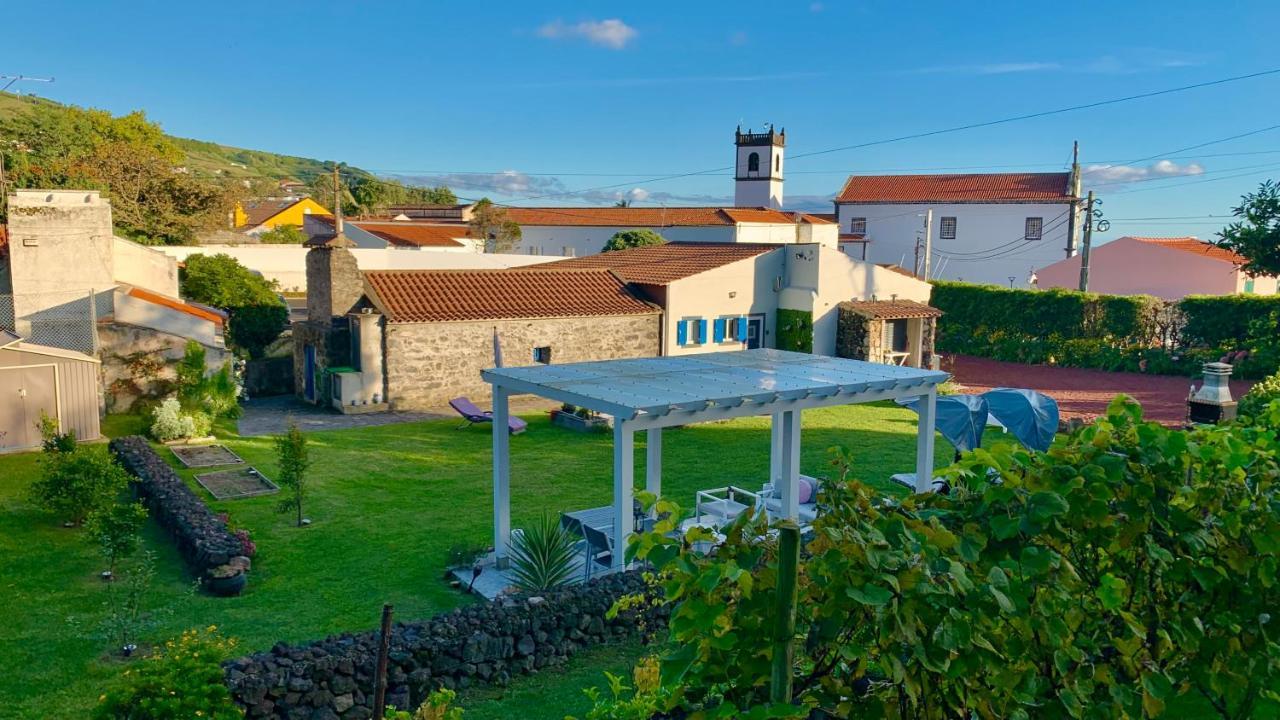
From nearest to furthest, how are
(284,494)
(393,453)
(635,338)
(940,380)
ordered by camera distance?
(940,380) → (284,494) → (393,453) → (635,338)

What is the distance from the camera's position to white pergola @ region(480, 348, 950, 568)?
37.3ft

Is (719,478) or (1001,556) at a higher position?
(1001,556)

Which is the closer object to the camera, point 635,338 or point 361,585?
point 361,585

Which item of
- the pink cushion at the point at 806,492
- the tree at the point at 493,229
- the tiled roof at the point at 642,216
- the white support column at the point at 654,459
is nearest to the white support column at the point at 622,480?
the white support column at the point at 654,459

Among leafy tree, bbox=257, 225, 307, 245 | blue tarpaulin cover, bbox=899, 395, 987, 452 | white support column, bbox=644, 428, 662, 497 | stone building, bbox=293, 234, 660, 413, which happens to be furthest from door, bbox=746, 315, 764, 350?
leafy tree, bbox=257, 225, 307, 245

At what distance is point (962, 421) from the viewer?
52.7 feet

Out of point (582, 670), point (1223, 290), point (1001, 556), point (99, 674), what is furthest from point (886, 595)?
point (1223, 290)

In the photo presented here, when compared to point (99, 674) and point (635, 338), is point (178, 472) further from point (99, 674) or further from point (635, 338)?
point (635, 338)

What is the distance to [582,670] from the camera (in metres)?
9.77

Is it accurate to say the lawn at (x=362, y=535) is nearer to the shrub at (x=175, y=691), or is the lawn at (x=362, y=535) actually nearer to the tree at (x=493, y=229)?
the shrub at (x=175, y=691)

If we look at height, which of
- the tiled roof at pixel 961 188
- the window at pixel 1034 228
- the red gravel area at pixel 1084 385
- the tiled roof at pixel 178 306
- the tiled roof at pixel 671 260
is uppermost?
the tiled roof at pixel 961 188

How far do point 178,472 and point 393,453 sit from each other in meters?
4.02

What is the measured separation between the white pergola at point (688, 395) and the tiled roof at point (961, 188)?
5443cm

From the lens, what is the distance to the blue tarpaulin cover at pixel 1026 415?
1625 centimetres
